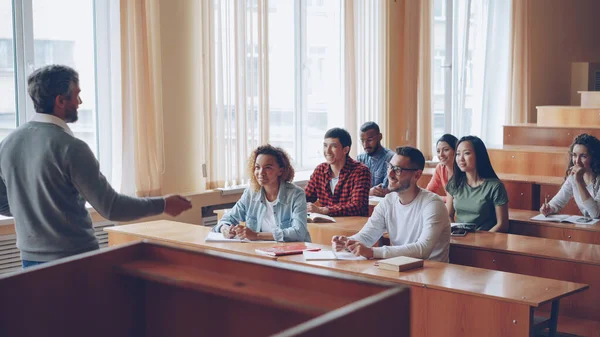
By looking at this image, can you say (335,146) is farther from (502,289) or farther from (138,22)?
(502,289)

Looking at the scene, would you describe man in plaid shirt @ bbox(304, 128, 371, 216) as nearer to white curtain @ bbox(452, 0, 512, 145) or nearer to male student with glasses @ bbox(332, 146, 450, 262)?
male student with glasses @ bbox(332, 146, 450, 262)

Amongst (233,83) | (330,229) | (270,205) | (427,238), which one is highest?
(233,83)

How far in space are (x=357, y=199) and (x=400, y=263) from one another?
1892 millimetres

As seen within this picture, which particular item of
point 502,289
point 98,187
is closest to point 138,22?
point 98,187

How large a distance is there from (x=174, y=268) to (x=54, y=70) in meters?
1.16

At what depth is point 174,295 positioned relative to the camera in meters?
1.99

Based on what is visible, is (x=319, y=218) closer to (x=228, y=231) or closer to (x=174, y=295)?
(x=228, y=231)

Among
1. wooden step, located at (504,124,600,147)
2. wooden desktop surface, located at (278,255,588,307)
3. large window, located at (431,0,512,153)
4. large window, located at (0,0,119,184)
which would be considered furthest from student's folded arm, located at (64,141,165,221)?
large window, located at (431,0,512,153)

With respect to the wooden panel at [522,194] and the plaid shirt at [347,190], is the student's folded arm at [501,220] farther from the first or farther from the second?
the wooden panel at [522,194]

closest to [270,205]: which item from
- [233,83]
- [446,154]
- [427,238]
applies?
[427,238]

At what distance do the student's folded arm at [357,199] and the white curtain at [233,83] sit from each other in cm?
121

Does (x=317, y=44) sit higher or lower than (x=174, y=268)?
higher

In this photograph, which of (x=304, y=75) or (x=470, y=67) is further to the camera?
(x=470, y=67)

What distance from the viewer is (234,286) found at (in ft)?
5.95
